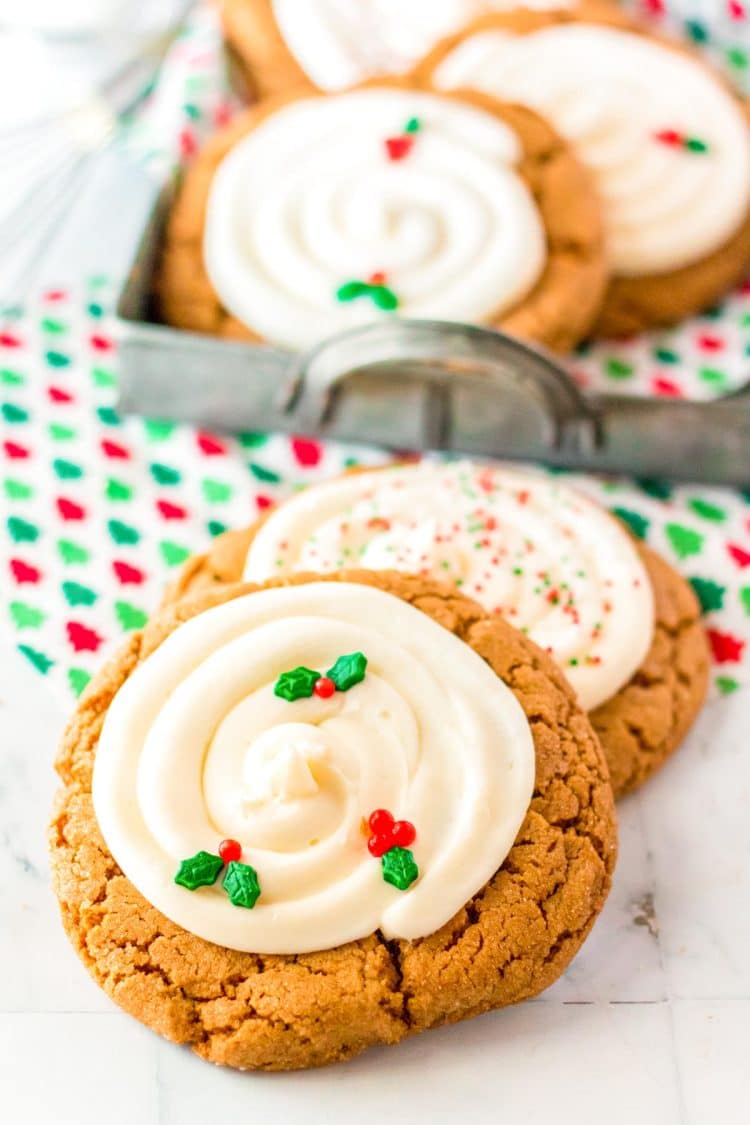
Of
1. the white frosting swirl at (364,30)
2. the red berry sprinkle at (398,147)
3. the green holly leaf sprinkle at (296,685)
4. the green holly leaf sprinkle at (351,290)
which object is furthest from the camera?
the white frosting swirl at (364,30)

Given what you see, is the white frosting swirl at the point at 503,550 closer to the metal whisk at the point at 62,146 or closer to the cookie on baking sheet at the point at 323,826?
the cookie on baking sheet at the point at 323,826

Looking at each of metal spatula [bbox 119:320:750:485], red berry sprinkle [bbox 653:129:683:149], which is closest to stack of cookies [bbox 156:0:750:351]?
red berry sprinkle [bbox 653:129:683:149]

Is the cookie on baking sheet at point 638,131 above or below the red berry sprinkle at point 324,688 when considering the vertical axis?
above

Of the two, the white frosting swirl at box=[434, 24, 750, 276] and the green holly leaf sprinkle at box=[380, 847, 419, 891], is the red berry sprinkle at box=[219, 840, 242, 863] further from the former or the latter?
the white frosting swirl at box=[434, 24, 750, 276]

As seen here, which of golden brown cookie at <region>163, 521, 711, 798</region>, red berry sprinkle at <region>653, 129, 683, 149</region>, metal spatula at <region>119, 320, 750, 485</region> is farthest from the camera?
red berry sprinkle at <region>653, 129, 683, 149</region>

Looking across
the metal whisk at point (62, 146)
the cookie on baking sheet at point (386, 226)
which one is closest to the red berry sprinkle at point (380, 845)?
the cookie on baking sheet at point (386, 226)

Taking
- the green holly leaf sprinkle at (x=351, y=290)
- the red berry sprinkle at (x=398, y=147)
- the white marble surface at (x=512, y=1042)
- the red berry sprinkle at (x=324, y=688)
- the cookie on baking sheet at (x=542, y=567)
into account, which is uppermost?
the red berry sprinkle at (x=398, y=147)
